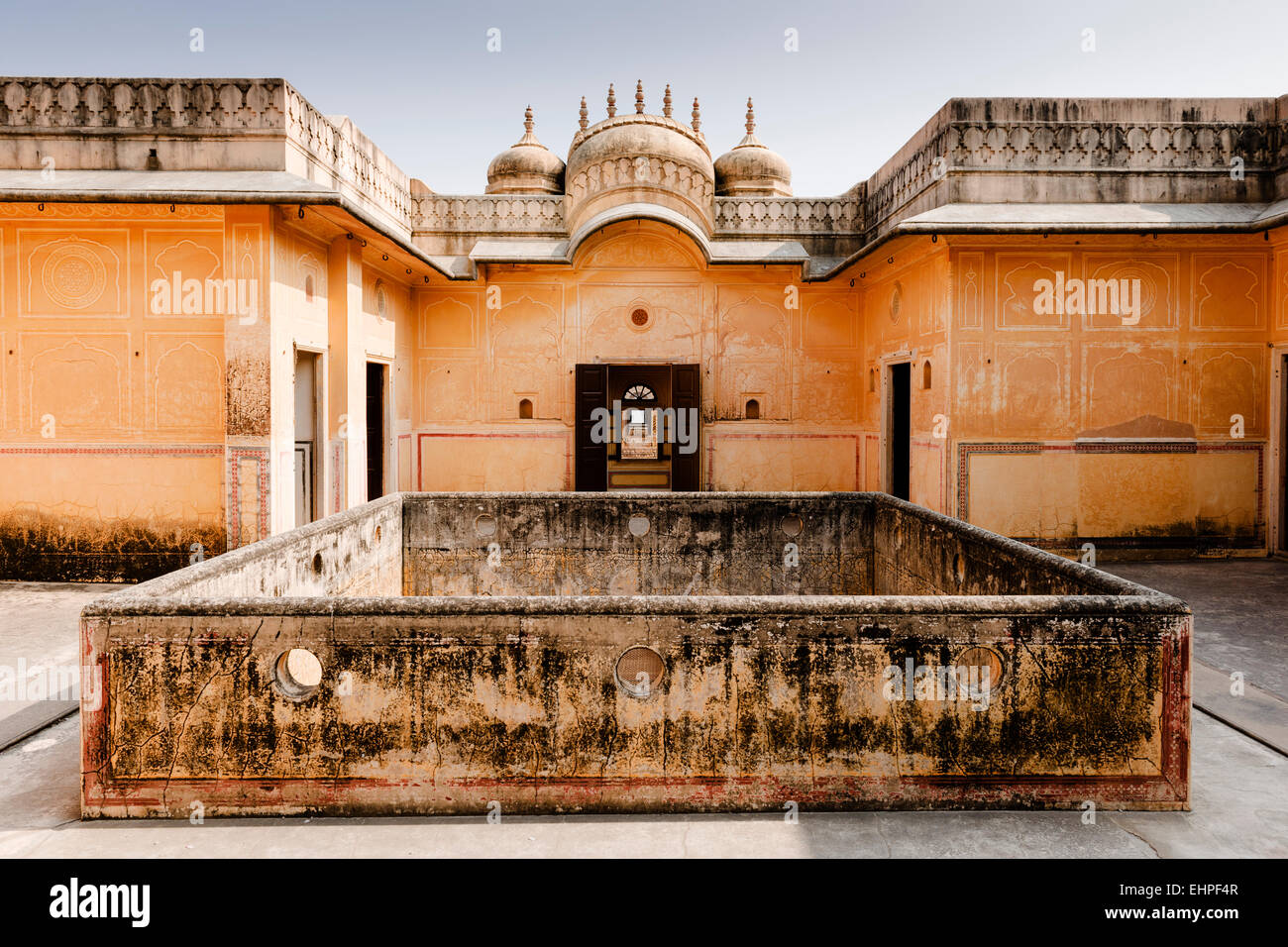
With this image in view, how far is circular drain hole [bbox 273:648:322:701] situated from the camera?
3.35 metres

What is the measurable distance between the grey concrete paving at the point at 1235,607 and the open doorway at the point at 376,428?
28.7 feet

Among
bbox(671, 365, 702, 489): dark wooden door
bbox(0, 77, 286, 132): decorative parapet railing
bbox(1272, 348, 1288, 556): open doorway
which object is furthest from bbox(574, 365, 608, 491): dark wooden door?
bbox(1272, 348, 1288, 556): open doorway

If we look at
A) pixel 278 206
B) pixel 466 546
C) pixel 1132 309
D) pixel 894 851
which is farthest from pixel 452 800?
pixel 1132 309

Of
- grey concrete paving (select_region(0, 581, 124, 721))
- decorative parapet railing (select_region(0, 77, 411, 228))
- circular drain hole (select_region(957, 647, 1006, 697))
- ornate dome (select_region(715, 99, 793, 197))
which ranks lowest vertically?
grey concrete paving (select_region(0, 581, 124, 721))

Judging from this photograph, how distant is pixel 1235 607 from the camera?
23.8 ft

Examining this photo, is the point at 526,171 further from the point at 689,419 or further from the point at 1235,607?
the point at 1235,607

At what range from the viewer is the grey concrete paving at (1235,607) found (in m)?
5.63

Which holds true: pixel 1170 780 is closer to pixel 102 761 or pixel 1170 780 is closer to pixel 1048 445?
pixel 102 761

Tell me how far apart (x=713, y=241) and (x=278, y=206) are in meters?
6.62

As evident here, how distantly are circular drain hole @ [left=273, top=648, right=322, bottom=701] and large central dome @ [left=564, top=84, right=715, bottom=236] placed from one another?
938 centimetres

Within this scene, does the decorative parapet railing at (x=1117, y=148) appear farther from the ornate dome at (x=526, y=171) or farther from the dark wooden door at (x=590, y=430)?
the ornate dome at (x=526, y=171)

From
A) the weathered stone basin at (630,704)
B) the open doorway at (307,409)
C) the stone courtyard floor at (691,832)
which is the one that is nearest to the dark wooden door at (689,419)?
the open doorway at (307,409)

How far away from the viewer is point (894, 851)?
3084 millimetres

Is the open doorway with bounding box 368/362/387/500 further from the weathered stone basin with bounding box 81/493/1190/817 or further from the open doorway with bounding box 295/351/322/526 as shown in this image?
the weathered stone basin with bounding box 81/493/1190/817
